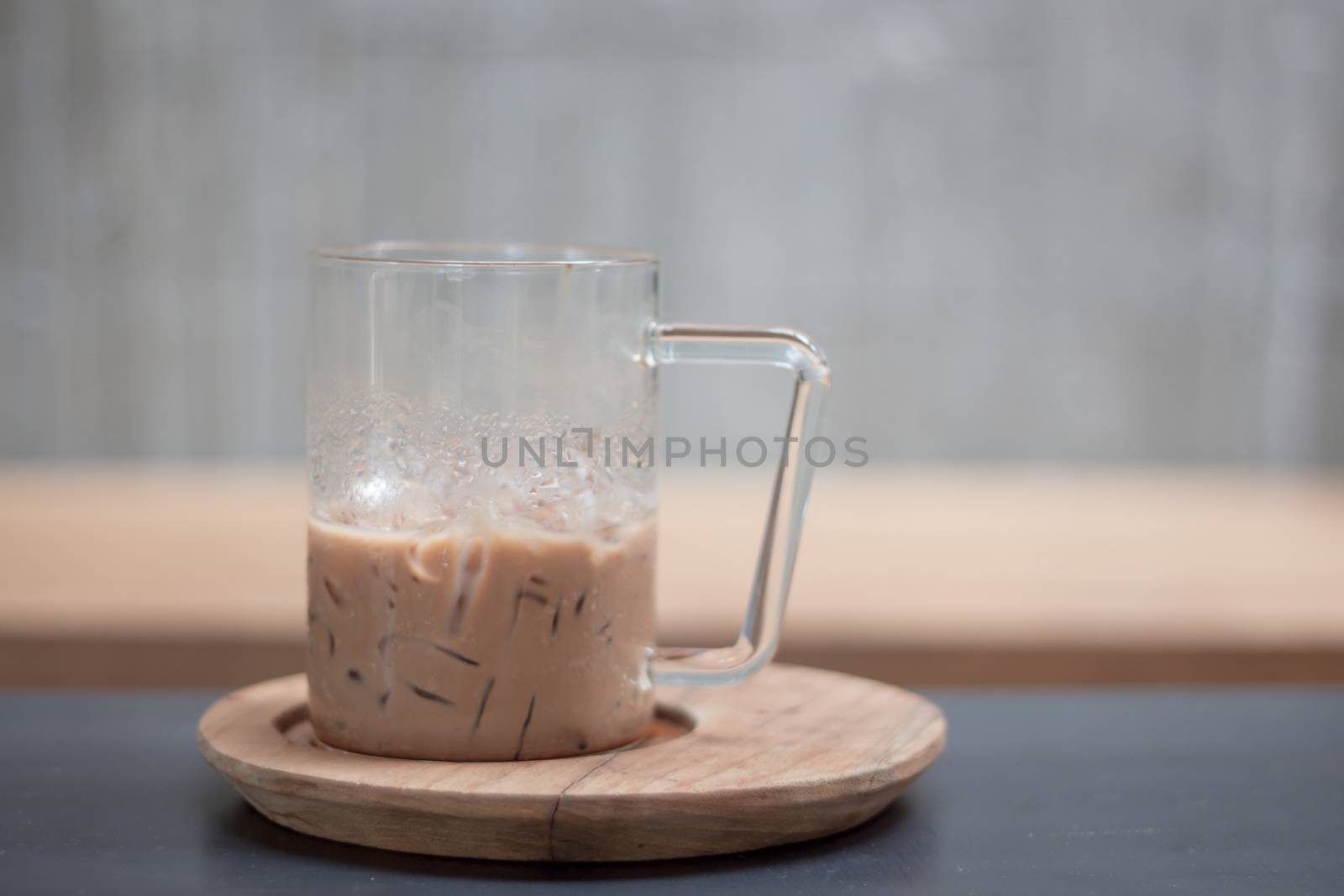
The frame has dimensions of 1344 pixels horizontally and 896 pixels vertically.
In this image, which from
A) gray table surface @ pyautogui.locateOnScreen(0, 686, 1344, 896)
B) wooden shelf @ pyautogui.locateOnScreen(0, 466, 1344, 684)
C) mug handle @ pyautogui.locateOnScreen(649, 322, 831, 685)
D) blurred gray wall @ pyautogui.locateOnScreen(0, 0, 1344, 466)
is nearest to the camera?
gray table surface @ pyautogui.locateOnScreen(0, 686, 1344, 896)

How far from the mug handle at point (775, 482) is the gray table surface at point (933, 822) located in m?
0.10

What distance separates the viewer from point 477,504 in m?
0.67

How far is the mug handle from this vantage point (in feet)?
2.34

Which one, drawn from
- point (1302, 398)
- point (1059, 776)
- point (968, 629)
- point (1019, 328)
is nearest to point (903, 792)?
point (1059, 776)

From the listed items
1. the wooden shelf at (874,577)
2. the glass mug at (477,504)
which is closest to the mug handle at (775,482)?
the glass mug at (477,504)

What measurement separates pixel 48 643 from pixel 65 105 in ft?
3.81

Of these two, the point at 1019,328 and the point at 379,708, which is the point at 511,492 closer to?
the point at 379,708

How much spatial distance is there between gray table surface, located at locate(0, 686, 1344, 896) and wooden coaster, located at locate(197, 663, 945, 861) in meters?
0.01

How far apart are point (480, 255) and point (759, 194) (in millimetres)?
1651

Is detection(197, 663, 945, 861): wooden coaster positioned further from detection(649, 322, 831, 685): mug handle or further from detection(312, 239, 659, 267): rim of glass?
detection(312, 239, 659, 267): rim of glass

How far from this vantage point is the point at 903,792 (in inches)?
29.3

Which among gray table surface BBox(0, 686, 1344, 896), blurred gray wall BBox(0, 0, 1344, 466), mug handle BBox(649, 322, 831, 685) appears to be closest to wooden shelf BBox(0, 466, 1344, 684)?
blurred gray wall BBox(0, 0, 1344, 466)

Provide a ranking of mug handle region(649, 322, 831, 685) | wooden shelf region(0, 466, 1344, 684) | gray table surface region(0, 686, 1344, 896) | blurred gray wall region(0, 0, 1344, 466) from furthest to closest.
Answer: blurred gray wall region(0, 0, 1344, 466) < wooden shelf region(0, 466, 1344, 684) < mug handle region(649, 322, 831, 685) < gray table surface region(0, 686, 1344, 896)

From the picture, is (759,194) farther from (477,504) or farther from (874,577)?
(477,504)
